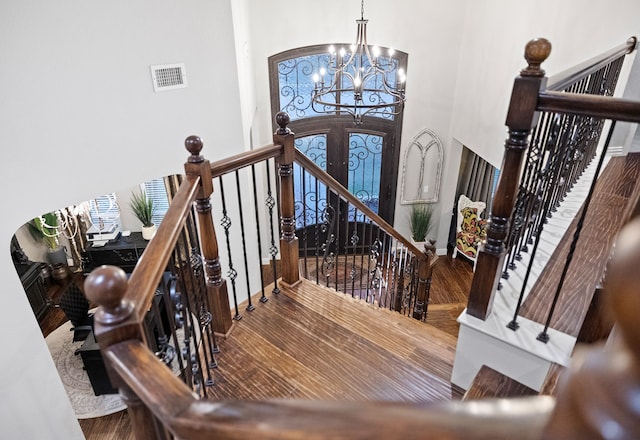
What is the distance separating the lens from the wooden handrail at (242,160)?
1.83 metres

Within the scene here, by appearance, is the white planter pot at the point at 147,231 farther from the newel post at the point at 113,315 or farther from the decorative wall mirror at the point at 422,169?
the newel post at the point at 113,315

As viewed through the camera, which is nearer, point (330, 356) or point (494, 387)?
point (494, 387)

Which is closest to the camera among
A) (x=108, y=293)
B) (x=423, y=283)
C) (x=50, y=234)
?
(x=108, y=293)

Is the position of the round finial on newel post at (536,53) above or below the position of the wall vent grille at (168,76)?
above

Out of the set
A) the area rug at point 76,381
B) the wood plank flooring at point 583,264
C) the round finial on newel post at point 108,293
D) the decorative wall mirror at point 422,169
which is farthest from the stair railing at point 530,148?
the decorative wall mirror at point 422,169

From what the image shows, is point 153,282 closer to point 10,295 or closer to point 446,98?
point 10,295

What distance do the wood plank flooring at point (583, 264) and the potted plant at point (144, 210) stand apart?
6.32 meters

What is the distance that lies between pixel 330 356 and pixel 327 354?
2 cm

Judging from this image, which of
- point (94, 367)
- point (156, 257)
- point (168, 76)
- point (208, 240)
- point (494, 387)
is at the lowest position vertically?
point (94, 367)

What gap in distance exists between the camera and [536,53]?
1.42 metres

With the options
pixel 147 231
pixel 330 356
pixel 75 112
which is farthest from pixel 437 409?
pixel 147 231

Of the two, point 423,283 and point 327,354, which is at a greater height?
point 327,354

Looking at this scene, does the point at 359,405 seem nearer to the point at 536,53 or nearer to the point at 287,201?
the point at 536,53

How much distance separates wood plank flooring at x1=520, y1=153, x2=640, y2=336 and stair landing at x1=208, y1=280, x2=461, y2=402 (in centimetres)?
61
